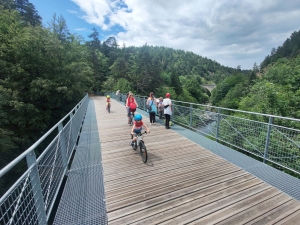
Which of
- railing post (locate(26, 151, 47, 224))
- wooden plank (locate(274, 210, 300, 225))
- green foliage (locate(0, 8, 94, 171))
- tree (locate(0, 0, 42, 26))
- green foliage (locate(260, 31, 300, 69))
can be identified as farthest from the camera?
green foliage (locate(260, 31, 300, 69))

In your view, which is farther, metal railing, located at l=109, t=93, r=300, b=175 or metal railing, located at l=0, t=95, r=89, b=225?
metal railing, located at l=109, t=93, r=300, b=175

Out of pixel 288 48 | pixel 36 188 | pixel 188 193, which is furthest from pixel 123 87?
pixel 288 48

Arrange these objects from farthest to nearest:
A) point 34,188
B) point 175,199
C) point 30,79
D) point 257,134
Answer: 1. point 30,79
2. point 257,134
3. point 175,199
4. point 34,188

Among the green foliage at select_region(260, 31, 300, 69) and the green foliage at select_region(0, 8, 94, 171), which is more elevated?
the green foliage at select_region(260, 31, 300, 69)

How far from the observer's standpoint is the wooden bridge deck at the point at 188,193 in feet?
7.89

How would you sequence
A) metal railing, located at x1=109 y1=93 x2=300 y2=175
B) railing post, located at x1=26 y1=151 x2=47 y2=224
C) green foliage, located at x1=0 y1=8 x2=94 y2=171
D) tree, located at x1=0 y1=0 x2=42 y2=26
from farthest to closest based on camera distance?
tree, located at x1=0 y1=0 x2=42 y2=26 → green foliage, located at x1=0 y1=8 x2=94 y2=171 → metal railing, located at x1=109 y1=93 x2=300 y2=175 → railing post, located at x1=26 y1=151 x2=47 y2=224

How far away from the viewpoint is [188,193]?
9.57 ft

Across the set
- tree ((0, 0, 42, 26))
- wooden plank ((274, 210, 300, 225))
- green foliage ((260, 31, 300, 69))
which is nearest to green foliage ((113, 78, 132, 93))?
tree ((0, 0, 42, 26))

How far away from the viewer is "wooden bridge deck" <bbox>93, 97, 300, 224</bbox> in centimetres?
240

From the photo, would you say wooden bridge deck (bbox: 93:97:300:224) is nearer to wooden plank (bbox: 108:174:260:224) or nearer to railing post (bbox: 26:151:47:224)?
wooden plank (bbox: 108:174:260:224)

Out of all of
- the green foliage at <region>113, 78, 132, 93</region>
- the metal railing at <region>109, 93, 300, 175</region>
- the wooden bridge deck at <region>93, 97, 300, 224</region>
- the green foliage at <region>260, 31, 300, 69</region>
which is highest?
the green foliage at <region>260, 31, 300, 69</region>

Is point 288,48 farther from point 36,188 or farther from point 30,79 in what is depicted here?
point 36,188

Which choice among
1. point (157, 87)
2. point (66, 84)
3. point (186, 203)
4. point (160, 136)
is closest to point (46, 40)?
point (66, 84)

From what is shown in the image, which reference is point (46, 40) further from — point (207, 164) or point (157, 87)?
point (157, 87)
